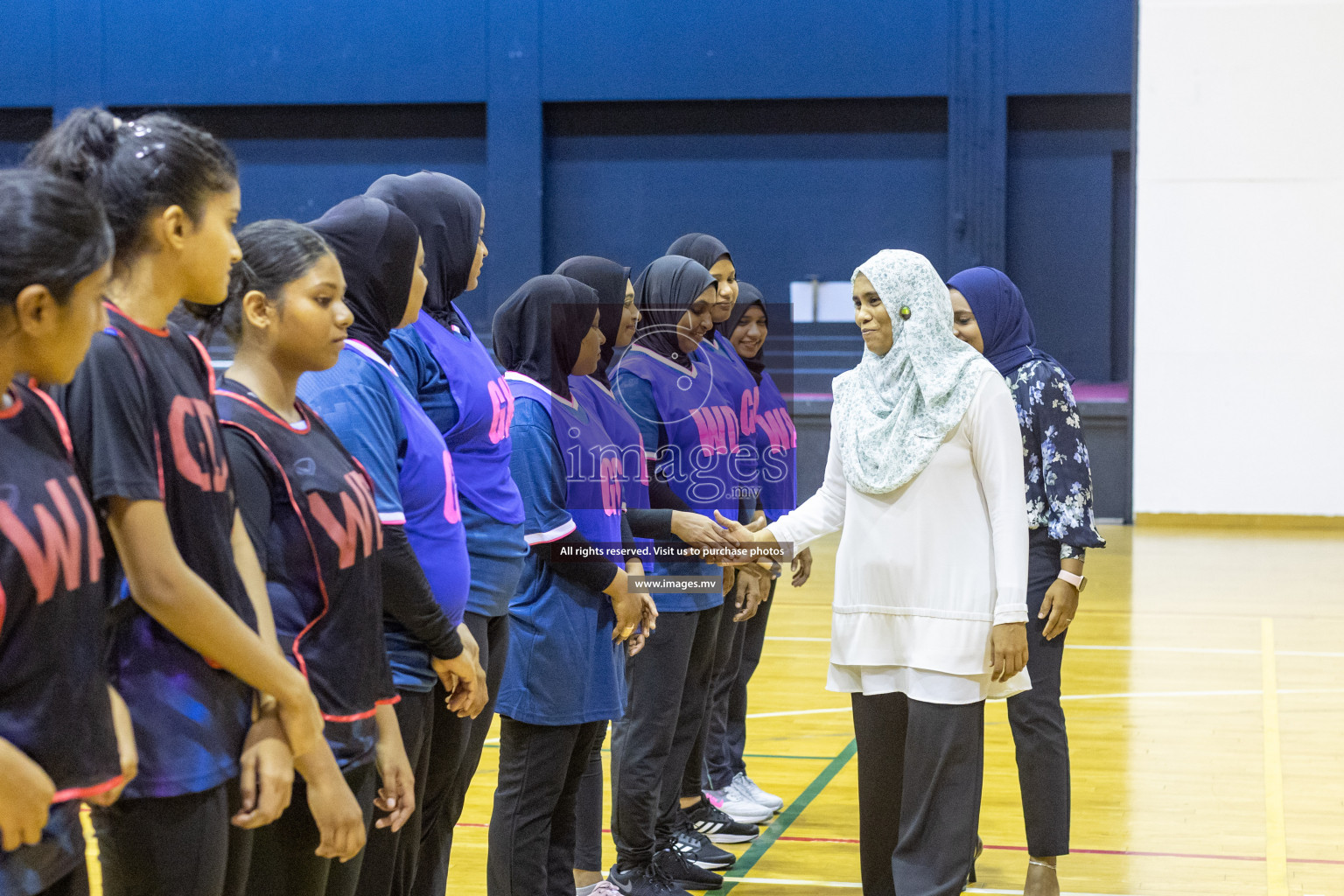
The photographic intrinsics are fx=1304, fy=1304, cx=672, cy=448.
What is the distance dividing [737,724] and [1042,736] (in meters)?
1.21

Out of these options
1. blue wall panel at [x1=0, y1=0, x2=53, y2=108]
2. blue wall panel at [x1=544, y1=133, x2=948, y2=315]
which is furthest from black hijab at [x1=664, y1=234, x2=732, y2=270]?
blue wall panel at [x1=0, y1=0, x2=53, y2=108]

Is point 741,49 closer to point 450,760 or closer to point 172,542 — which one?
point 450,760

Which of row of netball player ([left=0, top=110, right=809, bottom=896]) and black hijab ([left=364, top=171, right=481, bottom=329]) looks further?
black hijab ([left=364, top=171, right=481, bottom=329])

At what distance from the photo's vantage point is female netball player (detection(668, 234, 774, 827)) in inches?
144

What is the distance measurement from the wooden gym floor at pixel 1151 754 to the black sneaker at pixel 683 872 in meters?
0.06

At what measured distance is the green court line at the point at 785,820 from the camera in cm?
337

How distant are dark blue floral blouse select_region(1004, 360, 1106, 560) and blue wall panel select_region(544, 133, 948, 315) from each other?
775cm

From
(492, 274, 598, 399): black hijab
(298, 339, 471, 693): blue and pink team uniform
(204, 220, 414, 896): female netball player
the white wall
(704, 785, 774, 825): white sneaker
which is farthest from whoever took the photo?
the white wall

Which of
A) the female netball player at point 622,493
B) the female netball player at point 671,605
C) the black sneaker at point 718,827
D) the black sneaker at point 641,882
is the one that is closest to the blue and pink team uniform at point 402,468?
the female netball player at point 622,493

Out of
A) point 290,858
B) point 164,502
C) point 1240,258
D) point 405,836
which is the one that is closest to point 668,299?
point 405,836

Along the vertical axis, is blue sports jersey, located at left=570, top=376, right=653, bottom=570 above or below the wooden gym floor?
above

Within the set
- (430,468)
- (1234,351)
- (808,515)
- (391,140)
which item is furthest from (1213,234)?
(430,468)

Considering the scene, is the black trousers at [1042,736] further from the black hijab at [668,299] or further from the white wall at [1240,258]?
the white wall at [1240,258]

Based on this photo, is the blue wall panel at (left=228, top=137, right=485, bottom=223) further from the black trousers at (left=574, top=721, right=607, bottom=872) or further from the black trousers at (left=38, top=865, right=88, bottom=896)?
the black trousers at (left=38, top=865, right=88, bottom=896)
